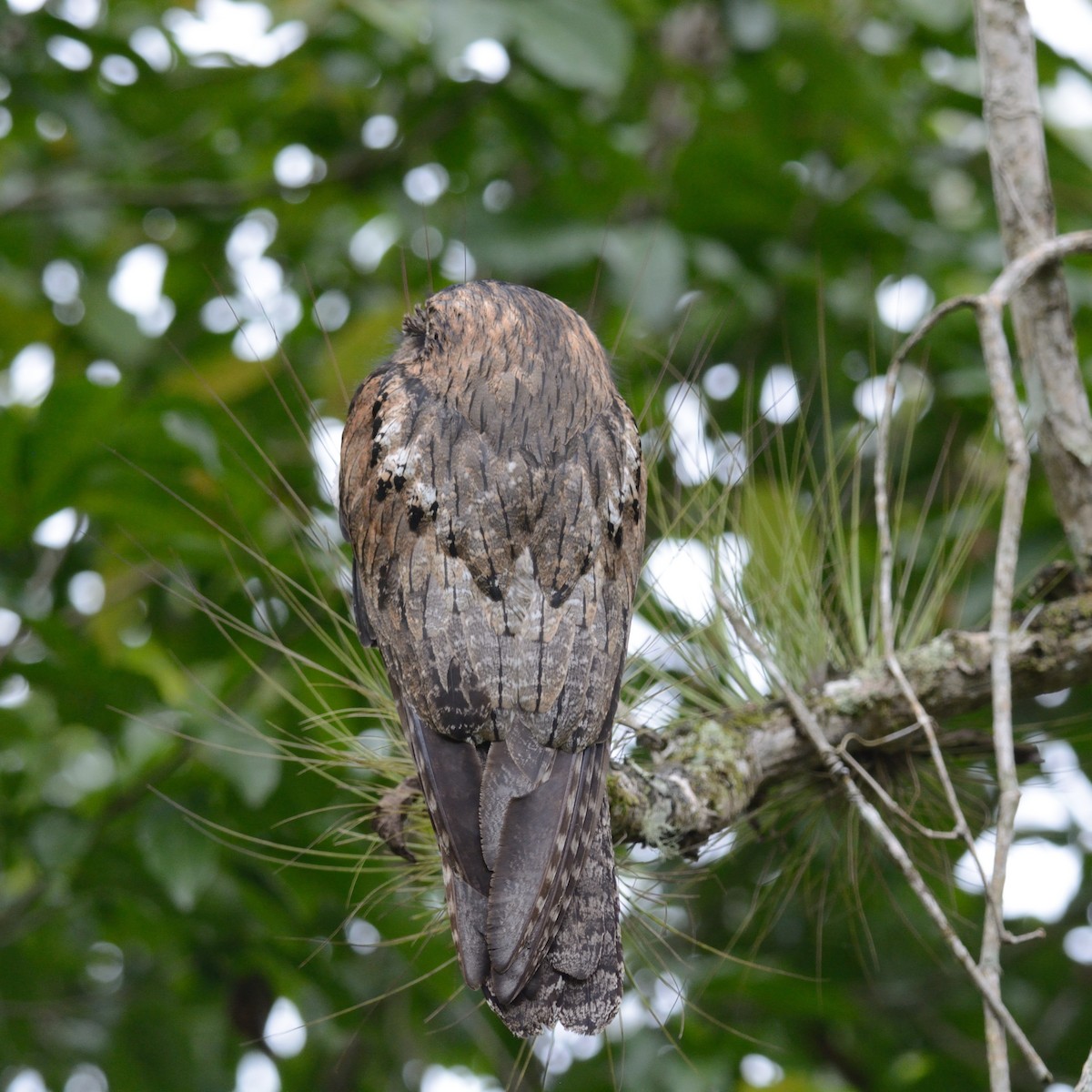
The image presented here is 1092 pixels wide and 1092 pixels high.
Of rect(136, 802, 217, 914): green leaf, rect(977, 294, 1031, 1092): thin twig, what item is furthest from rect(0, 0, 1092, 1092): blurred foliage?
rect(977, 294, 1031, 1092): thin twig

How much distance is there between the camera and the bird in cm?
201

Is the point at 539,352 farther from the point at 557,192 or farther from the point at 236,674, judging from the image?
the point at 557,192

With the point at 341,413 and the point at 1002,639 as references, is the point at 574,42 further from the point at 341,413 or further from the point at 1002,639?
the point at 1002,639

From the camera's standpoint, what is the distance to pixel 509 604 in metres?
2.18

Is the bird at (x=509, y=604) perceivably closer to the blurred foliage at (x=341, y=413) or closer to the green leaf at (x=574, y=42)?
the blurred foliage at (x=341, y=413)

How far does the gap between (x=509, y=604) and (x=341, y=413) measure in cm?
199

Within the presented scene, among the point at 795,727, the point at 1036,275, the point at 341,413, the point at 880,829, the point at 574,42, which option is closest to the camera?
the point at 880,829

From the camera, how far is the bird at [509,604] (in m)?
2.01

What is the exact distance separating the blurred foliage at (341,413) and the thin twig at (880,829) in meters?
0.19

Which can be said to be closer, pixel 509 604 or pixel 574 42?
pixel 509 604

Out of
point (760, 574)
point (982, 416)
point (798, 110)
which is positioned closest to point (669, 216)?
point (798, 110)

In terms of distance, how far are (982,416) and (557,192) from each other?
57.9 inches

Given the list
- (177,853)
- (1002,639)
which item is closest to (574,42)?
(1002,639)

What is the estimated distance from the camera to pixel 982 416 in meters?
3.86
